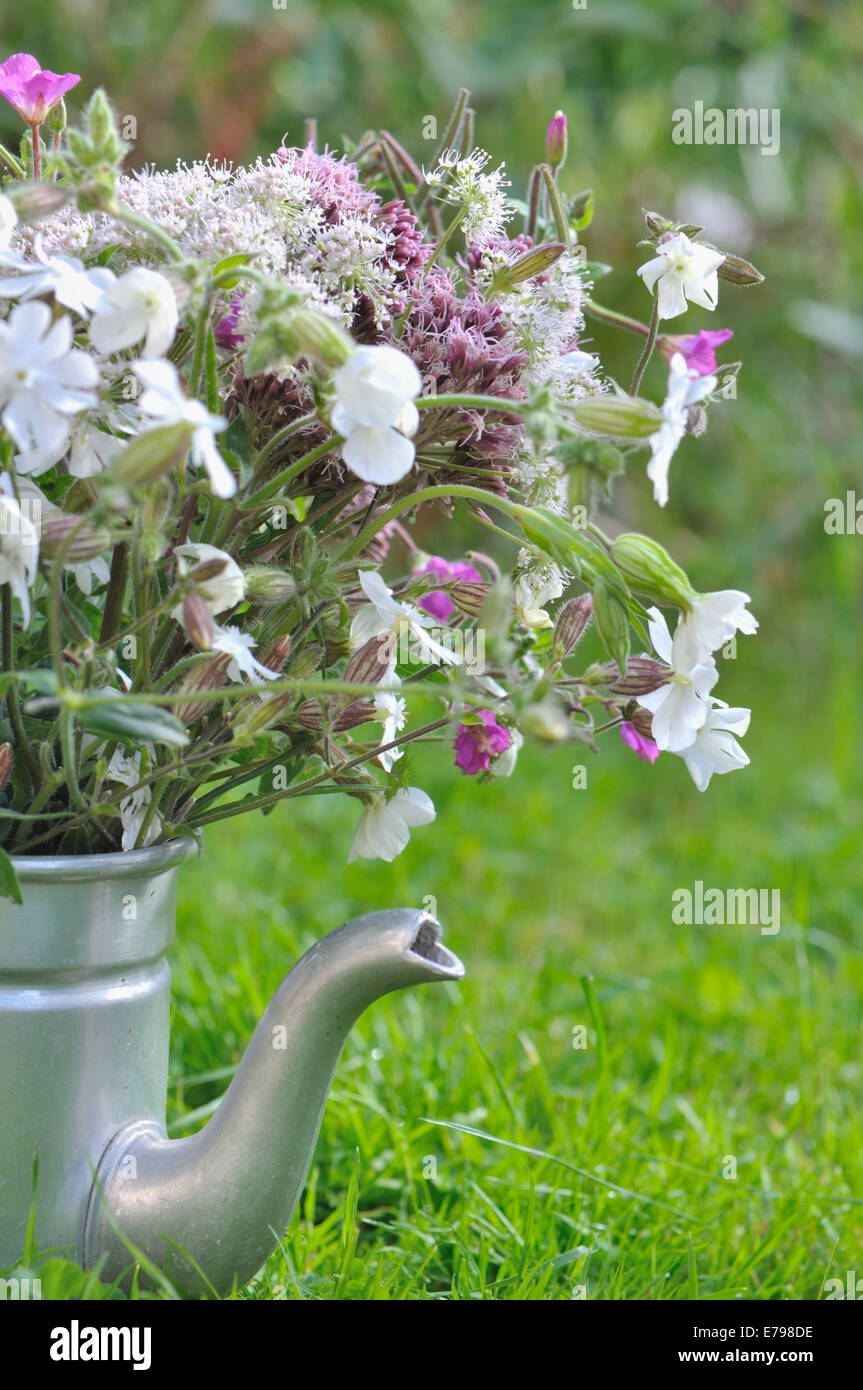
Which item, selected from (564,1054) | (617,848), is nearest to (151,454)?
(564,1054)

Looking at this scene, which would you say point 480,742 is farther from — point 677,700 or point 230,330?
point 230,330

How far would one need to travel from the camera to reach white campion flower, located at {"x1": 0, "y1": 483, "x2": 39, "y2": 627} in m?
0.45

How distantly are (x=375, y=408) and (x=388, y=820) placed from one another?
0.21 meters

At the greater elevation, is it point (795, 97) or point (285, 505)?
point (795, 97)

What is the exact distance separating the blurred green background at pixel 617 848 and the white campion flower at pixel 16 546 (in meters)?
0.36

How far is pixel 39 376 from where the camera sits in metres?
0.43

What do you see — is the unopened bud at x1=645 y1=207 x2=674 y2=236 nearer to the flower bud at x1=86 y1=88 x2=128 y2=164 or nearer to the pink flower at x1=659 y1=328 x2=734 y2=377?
the pink flower at x1=659 y1=328 x2=734 y2=377

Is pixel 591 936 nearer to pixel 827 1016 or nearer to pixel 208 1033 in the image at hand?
pixel 827 1016

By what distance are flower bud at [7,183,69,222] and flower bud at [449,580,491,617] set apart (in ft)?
0.70

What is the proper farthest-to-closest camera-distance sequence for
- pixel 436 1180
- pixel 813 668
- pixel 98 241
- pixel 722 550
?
1. pixel 813 668
2. pixel 722 550
3. pixel 436 1180
4. pixel 98 241

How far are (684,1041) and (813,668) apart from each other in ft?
5.42
